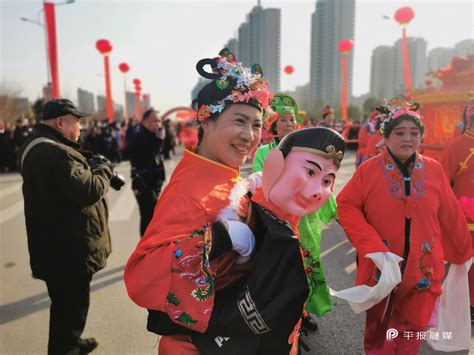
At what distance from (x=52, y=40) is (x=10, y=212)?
6163 millimetres

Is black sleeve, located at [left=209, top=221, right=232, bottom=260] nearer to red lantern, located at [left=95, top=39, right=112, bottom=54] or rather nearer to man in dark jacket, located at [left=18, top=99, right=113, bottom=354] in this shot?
man in dark jacket, located at [left=18, top=99, right=113, bottom=354]

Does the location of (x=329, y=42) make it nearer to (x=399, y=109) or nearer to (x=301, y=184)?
(x=399, y=109)

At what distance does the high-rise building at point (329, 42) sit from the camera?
5081 centimetres

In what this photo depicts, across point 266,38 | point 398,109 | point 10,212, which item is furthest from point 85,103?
point 398,109

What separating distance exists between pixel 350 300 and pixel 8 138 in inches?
572

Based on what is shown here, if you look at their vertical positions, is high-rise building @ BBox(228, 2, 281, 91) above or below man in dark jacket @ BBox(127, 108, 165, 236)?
above

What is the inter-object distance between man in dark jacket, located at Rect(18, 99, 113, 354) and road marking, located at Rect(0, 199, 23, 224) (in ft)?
16.8

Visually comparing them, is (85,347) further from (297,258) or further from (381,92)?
(381,92)

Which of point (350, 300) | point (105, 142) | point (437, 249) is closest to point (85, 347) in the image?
point (350, 300)

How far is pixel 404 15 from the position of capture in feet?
36.0

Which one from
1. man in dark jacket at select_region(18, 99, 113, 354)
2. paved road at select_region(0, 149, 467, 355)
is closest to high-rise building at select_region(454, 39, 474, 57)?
paved road at select_region(0, 149, 467, 355)

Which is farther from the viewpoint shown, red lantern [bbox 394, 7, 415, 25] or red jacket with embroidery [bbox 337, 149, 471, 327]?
red lantern [bbox 394, 7, 415, 25]

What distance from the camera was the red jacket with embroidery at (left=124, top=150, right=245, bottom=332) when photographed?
1166 mm

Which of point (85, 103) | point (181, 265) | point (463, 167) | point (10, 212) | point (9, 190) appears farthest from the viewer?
point (85, 103)
